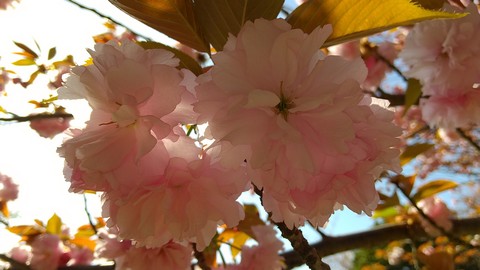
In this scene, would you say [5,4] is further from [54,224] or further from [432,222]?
[432,222]

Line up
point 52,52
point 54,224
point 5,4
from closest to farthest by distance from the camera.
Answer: point 54,224, point 52,52, point 5,4

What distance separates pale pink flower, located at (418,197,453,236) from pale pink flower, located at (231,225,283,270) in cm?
79

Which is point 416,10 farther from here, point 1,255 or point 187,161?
point 1,255

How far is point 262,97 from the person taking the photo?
45 centimetres

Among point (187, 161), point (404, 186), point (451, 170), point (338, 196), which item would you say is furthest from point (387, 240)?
point (451, 170)

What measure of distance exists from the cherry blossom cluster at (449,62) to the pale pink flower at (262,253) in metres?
0.61

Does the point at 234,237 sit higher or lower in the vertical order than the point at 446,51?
lower

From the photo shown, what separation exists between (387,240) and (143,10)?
1.43 metres

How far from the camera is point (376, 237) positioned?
1643mm

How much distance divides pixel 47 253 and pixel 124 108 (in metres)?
1.41

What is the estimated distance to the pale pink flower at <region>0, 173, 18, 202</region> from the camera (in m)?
2.91

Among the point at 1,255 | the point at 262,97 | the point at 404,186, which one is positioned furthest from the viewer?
the point at 404,186

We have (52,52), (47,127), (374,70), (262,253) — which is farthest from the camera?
(47,127)

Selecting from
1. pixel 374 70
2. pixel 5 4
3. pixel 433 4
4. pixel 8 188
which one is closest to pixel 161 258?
pixel 433 4
